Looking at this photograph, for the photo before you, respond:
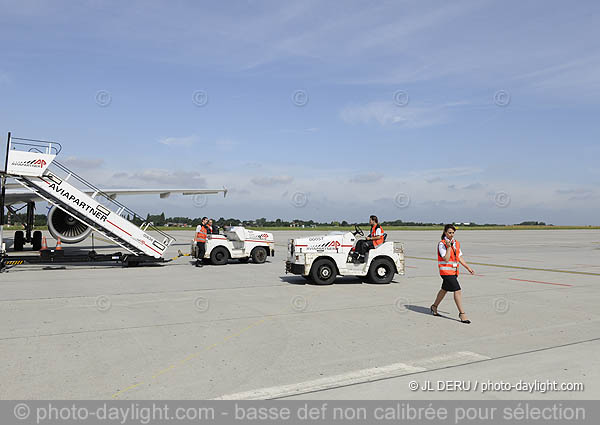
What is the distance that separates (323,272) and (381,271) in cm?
184

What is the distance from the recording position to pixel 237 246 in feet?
64.6

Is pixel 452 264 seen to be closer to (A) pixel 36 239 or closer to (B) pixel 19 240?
(A) pixel 36 239

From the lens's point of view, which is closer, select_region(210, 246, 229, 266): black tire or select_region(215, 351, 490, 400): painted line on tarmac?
select_region(215, 351, 490, 400): painted line on tarmac

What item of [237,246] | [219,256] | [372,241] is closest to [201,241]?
[219,256]

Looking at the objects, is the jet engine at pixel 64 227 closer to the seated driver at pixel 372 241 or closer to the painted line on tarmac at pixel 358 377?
the seated driver at pixel 372 241

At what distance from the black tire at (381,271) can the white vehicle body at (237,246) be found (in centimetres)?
709

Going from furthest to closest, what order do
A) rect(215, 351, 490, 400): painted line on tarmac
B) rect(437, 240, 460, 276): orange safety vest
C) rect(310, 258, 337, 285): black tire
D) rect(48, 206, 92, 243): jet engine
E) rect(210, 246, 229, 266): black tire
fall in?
rect(48, 206, 92, 243): jet engine
rect(210, 246, 229, 266): black tire
rect(310, 258, 337, 285): black tire
rect(437, 240, 460, 276): orange safety vest
rect(215, 351, 490, 400): painted line on tarmac

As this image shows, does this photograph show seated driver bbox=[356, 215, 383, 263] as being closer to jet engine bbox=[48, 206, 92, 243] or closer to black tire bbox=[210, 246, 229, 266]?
black tire bbox=[210, 246, 229, 266]

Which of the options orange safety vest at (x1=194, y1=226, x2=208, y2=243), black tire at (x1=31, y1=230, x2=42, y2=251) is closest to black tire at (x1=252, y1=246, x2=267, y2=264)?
orange safety vest at (x1=194, y1=226, x2=208, y2=243)

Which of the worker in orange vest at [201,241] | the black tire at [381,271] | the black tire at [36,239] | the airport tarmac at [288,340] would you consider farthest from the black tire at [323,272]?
the black tire at [36,239]

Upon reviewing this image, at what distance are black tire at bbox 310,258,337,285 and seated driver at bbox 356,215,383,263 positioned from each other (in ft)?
2.87

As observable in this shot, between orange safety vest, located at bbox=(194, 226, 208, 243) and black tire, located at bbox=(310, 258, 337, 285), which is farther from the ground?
orange safety vest, located at bbox=(194, 226, 208, 243)

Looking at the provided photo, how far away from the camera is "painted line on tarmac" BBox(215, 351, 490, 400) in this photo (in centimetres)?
509
